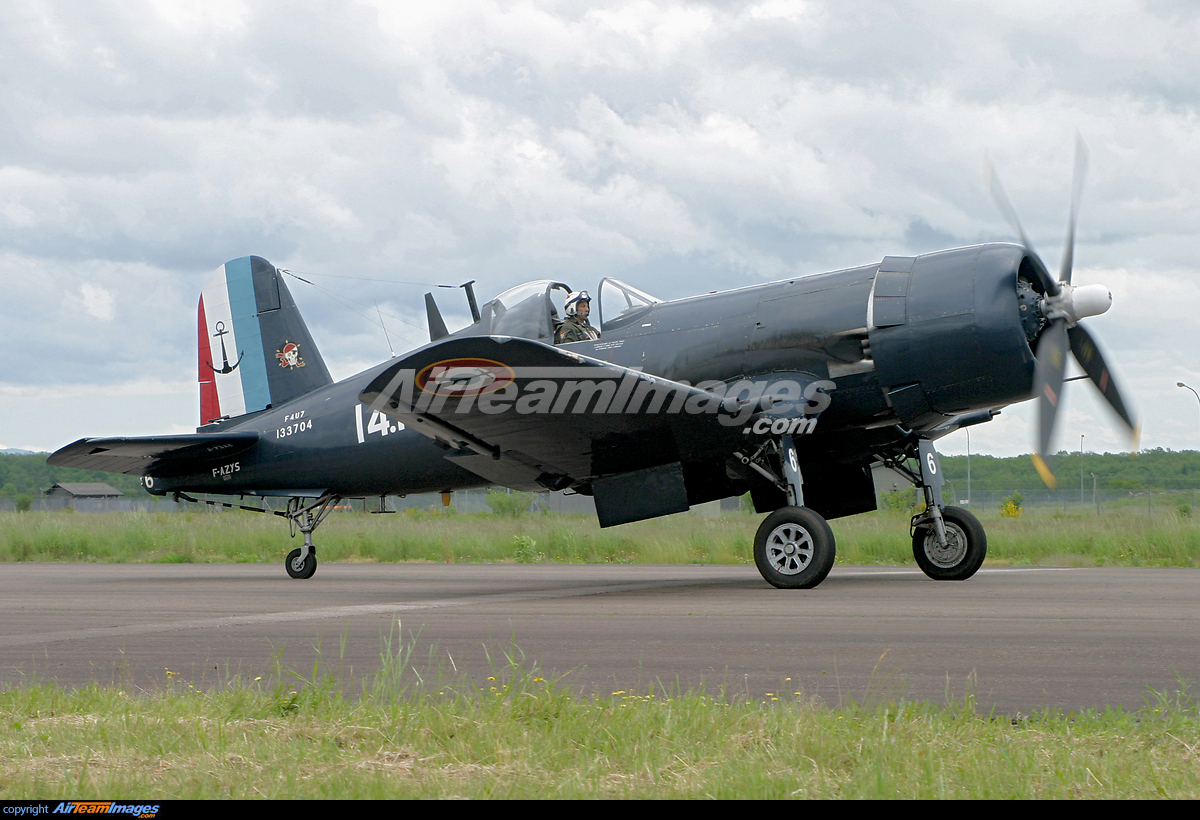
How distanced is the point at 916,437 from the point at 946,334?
2.08 meters

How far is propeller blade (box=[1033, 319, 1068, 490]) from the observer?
377 inches

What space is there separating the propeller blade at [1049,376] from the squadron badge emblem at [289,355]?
1056 centimetres

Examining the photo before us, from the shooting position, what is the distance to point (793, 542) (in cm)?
984

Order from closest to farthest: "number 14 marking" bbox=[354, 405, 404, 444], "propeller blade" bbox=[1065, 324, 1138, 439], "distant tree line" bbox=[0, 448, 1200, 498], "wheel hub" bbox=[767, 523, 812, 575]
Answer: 1. "wheel hub" bbox=[767, 523, 812, 575]
2. "propeller blade" bbox=[1065, 324, 1138, 439]
3. "number 14 marking" bbox=[354, 405, 404, 444]
4. "distant tree line" bbox=[0, 448, 1200, 498]

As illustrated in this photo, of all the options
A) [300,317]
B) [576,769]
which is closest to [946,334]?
[576,769]

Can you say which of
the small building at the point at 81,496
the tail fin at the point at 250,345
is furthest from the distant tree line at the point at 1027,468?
the tail fin at the point at 250,345

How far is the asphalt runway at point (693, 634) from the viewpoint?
4719 mm

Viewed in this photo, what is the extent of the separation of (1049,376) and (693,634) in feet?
16.5

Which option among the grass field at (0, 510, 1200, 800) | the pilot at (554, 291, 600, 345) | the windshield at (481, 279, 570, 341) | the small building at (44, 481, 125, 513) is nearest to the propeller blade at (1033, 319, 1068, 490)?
the pilot at (554, 291, 600, 345)

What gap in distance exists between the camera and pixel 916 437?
11375 millimetres

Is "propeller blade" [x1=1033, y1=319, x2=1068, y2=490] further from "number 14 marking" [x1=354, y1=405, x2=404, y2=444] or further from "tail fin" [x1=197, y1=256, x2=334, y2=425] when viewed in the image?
"tail fin" [x1=197, y1=256, x2=334, y2=425]

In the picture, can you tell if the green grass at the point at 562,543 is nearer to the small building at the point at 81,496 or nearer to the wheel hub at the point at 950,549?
the wheel hub at the point at 950,549

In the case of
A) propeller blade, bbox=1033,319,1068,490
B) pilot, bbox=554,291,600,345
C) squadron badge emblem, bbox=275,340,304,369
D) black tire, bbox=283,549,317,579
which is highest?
squadron badge emblem, bbox=275,340,304,369

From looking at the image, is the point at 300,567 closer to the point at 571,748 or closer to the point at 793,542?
the point at 793,542
